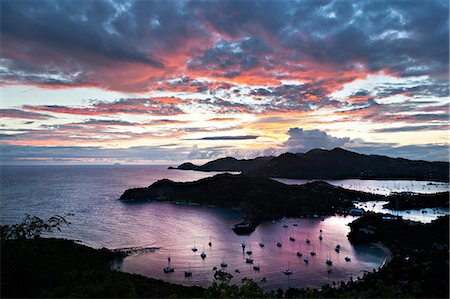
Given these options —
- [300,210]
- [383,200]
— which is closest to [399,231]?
[300,210]

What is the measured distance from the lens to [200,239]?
76.3m

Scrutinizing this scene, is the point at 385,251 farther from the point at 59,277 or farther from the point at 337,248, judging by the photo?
the point at 59,277

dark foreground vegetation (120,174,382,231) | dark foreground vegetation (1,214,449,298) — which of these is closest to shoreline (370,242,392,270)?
dark foreground vegetation (1,214,449,298)

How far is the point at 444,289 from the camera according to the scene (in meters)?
35.9

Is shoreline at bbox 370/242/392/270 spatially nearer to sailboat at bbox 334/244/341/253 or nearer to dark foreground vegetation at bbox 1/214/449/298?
dark foreground vegetation at bbox 1/214/449/298

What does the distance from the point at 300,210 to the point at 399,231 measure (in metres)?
40.5

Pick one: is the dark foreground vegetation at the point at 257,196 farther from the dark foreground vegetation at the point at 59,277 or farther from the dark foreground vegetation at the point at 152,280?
the dark foreground vegetation at the point at 59,277

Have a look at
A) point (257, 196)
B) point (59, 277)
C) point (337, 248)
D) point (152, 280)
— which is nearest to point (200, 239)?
point (152, 280)

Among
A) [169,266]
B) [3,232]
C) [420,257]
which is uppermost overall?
[3,232]

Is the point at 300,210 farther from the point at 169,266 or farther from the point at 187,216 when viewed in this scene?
the point at 169,266

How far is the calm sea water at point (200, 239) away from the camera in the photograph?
54438mm

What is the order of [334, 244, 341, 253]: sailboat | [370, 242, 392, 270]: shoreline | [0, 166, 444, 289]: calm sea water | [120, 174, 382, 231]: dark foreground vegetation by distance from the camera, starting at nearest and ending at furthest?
[0, 166, 444, 289]: calm sea water, [370, 242, 392, 270]: shoreline, [334, 244, 341, 253]: sailboat, [120, 174, 382, 231]: dark foreground vegetation

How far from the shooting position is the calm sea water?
179 ft

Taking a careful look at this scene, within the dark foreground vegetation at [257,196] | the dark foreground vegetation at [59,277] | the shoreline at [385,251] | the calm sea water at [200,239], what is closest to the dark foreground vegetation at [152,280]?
the dark foreground vegetation at [59,277]
